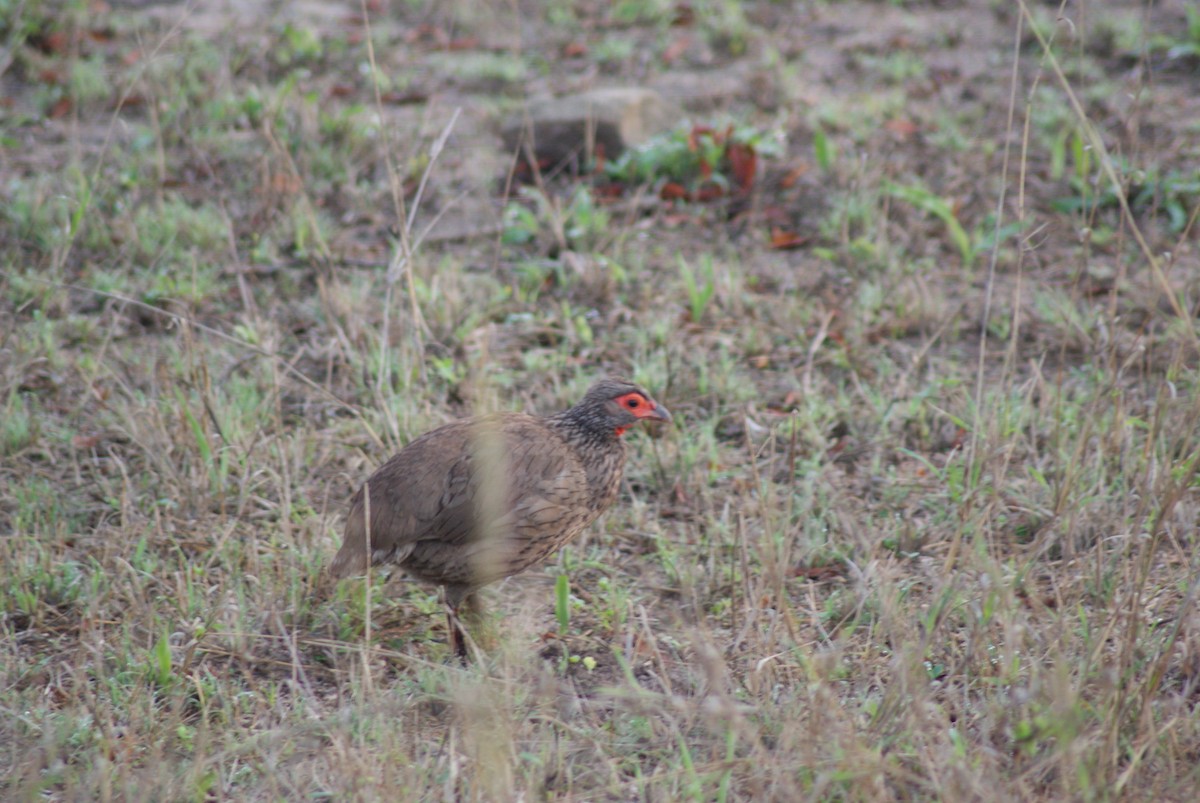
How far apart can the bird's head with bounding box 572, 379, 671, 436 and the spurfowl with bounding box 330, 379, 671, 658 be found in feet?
0.46

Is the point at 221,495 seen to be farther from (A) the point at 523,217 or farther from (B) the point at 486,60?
(B) the point at 486,60

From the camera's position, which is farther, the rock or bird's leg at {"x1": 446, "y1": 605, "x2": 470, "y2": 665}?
the rock

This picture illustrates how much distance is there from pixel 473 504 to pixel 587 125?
4.09 m

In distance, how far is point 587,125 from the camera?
7621 mm

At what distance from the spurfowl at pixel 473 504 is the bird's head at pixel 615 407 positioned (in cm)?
14

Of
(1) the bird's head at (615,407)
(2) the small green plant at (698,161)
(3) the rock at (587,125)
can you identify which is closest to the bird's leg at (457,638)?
(1) the bird's head at (615,407)

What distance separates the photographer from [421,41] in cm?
→ 1007

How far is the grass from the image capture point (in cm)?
343

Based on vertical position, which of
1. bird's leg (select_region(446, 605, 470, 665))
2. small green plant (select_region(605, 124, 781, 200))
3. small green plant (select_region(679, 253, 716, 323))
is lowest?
bird's leg (select_region(446, 605, 470, 665))

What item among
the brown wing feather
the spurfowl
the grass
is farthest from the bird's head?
the grass

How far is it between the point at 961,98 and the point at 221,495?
20.3 ft

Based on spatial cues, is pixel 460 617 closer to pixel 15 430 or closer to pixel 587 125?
pixel 15 430

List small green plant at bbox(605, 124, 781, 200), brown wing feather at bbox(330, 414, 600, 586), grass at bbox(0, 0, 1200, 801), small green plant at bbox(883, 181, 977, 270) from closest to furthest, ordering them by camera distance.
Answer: grass at bbox(0, 0, 1200, 801) < brown wing feather at bbox(330, 414, 600, 586) < small green plant at bbox(883, 181, 977, 270) < small green plant at bbox(605, 124, 781, 200)

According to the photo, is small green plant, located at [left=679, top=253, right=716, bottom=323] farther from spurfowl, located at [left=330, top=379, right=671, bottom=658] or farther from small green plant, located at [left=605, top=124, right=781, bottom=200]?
spurfowl, located at [left=330, top=379, right=671, bottom=658]
